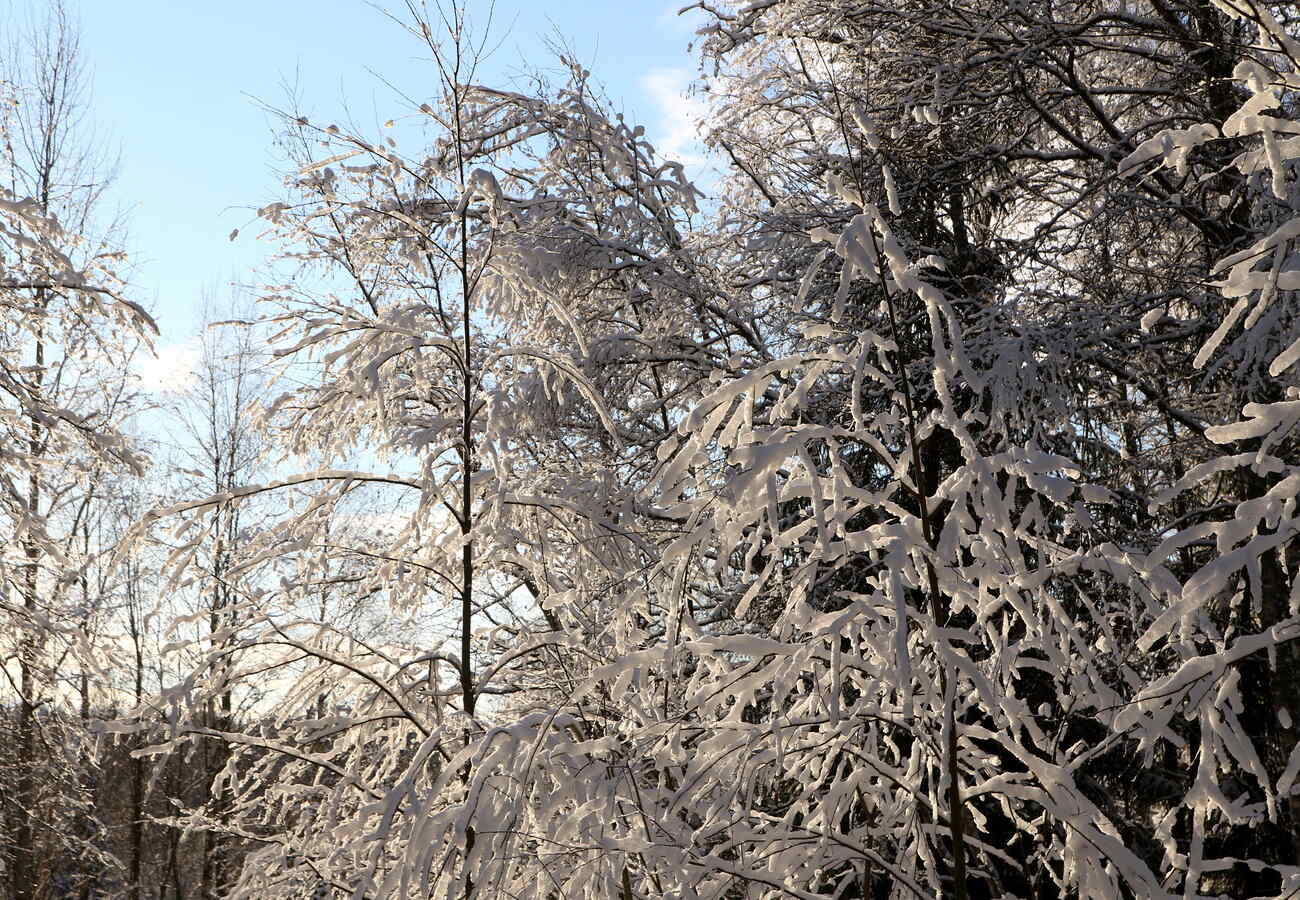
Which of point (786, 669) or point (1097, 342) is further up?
point (1097, 342)

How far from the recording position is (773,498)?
1.98 meters

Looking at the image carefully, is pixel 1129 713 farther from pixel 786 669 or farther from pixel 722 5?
pixel 722 5

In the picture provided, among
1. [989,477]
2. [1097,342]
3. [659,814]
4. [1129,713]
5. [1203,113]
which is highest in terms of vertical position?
[1203,113]

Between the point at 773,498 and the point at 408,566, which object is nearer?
the point at 773,498

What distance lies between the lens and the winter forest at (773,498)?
2.07 meters

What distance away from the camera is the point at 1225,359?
487 cm

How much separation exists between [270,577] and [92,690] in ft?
5.81

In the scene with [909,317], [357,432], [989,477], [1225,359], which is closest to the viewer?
[989,477]

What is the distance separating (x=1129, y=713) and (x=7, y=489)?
223 inches

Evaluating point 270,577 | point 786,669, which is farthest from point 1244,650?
point 270,577

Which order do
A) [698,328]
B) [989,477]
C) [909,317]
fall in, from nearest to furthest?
[989,477] < [909,317] < [698,328]

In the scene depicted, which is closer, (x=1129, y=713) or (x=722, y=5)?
(x=1129, y=713)

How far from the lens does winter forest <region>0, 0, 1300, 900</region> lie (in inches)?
81.6

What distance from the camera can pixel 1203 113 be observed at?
6.23m
